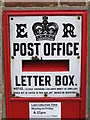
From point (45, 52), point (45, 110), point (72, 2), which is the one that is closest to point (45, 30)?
point (45, 52)

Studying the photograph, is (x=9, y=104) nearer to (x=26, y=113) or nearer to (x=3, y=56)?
(x=26, y=113)

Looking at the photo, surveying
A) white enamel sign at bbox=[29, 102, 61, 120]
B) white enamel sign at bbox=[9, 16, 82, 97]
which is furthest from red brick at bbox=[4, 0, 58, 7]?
white enamel sign at bbox=[29, 102, 61, 120]

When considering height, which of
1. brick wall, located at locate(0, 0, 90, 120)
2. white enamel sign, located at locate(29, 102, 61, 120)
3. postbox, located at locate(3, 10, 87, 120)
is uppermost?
brick wall, located at locate(0, 0, 90, 120)

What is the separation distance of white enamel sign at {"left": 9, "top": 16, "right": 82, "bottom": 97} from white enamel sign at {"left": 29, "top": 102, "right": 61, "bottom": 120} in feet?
0.21

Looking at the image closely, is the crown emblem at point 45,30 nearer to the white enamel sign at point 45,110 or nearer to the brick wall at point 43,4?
the brick wall at point 43,4

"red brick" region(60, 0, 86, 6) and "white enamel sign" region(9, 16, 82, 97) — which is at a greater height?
"red brick" region(60, 0, 86, 6)

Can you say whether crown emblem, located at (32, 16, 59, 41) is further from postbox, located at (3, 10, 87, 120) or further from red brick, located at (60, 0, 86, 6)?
red brick, located at (60, 0, 86, 6)

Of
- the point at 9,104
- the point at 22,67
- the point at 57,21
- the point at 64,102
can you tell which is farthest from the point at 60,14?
the point at 9,104

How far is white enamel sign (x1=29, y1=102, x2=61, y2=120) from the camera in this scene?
1692mm

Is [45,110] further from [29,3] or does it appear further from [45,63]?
[29,3]

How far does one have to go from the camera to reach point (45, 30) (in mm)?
1617

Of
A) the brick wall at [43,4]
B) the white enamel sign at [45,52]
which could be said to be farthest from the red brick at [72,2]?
the white enamel sign at [45,52]

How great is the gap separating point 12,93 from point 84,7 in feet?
2.39

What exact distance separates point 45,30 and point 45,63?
0.21 meters
